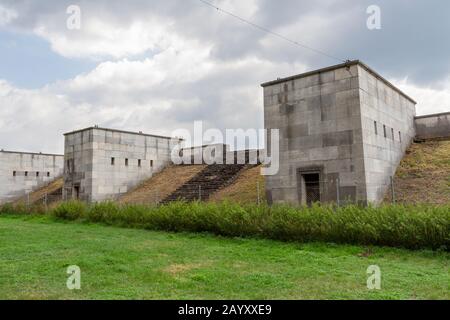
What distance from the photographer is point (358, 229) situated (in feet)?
30.7

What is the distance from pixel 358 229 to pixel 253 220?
3113mm

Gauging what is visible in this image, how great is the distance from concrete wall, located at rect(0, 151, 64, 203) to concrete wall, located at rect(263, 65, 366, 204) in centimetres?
2729

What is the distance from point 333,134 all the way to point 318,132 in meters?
0.63

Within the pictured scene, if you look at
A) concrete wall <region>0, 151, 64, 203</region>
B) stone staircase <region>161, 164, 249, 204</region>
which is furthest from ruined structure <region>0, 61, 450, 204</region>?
A: concrete wall <region>0, 151, 64, 203</region>

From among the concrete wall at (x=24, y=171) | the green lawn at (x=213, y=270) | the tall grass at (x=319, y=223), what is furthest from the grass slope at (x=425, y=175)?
the concrete wall at (x=24, y=171)

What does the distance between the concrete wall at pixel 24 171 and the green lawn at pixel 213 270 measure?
84.6ft

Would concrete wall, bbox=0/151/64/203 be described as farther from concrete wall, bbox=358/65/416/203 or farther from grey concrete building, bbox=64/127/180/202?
concrete wall, bbox=358/65/416/203

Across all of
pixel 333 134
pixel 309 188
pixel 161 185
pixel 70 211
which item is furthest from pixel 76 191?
pixel 333 134

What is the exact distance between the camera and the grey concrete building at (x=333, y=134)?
13.6m

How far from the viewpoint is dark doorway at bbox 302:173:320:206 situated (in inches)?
578

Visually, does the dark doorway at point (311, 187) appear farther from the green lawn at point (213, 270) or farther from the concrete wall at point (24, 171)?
the concrete wall at point (24, 171)

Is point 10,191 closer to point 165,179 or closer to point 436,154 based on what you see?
point 165,179
